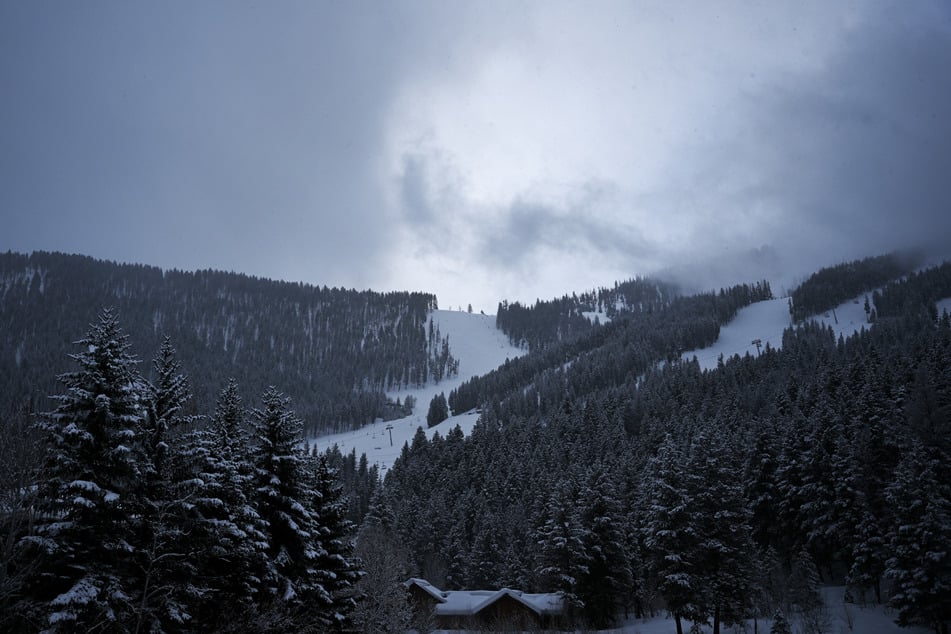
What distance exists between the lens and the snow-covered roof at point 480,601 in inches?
1847

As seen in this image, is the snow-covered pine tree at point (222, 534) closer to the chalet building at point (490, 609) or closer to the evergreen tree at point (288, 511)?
the evergreen tree at point (288, 511)

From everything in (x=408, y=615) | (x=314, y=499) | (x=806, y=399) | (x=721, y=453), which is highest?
(x=806, y=399)

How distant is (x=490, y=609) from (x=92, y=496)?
3906cm

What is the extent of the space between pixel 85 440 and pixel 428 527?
202ft

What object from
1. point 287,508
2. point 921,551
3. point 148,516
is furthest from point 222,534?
point 921,551

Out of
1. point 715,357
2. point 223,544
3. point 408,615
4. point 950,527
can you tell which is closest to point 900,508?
Result: point 950,527

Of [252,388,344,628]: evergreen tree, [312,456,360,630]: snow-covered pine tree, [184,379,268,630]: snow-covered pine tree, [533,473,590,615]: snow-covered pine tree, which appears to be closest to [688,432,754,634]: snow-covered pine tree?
[533,473,590,615]: snow-covered pine tree

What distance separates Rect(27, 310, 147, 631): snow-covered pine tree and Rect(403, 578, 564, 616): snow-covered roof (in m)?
33.1

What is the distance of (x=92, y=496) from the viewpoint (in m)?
15.6

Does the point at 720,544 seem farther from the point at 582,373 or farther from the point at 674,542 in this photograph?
the point at 582,373

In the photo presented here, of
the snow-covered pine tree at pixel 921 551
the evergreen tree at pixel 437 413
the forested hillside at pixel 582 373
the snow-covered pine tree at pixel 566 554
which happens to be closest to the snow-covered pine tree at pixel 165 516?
the snow-covered pine tree at pixel 566 554

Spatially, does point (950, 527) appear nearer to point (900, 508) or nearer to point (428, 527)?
point (900, 508)

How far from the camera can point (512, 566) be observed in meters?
58.6

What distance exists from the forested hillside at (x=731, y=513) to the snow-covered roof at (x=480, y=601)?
2.15 meters
